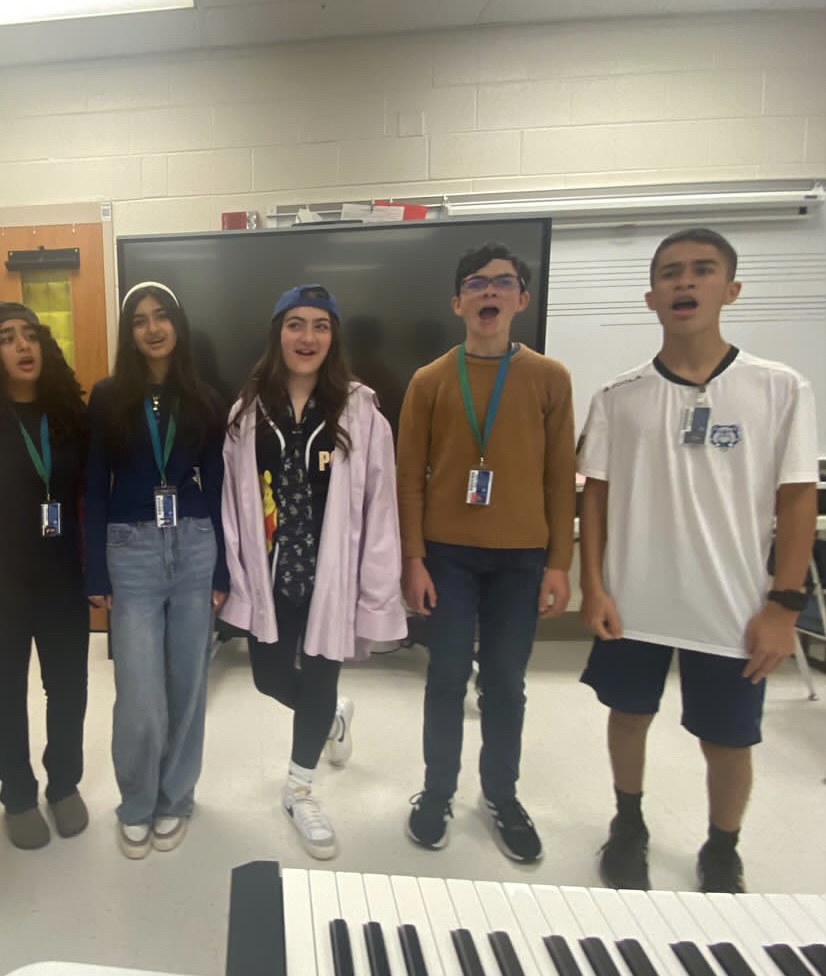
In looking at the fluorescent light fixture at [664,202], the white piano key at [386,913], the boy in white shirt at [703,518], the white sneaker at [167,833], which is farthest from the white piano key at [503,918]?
the fluorescent light fixture at [664,202]

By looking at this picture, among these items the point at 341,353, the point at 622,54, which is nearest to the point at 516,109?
the point at 622,54

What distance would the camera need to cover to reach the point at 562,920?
651mm

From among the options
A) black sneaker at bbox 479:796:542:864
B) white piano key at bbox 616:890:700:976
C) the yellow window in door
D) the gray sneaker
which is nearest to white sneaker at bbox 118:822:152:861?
the gray sneaker

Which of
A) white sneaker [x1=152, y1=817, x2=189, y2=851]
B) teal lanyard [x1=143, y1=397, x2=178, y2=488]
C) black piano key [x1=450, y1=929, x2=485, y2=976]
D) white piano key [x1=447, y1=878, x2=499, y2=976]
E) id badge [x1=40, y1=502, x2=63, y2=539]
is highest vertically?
teal lanyard [x1=143, y1=397, x2=178, y2=488]

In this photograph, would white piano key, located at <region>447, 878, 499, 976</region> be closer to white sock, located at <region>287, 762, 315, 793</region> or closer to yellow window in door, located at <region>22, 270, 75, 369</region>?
white sock, located at <region>287, 762, 315, 793</region>

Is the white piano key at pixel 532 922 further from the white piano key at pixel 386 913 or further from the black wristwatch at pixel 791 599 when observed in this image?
the black wristwatch at pixel 791 599

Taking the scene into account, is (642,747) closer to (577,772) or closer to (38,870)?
(577,772)

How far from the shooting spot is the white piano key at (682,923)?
1.96ft

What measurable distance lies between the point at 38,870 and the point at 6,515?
0.97 m

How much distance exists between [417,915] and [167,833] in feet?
4.49

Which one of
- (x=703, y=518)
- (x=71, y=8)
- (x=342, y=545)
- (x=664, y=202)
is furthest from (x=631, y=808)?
(x=71, y=8)

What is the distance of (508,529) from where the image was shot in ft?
5.00

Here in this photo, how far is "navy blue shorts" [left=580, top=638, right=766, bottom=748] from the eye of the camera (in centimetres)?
140

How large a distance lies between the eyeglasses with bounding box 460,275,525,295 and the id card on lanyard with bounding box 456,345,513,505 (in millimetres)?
172
